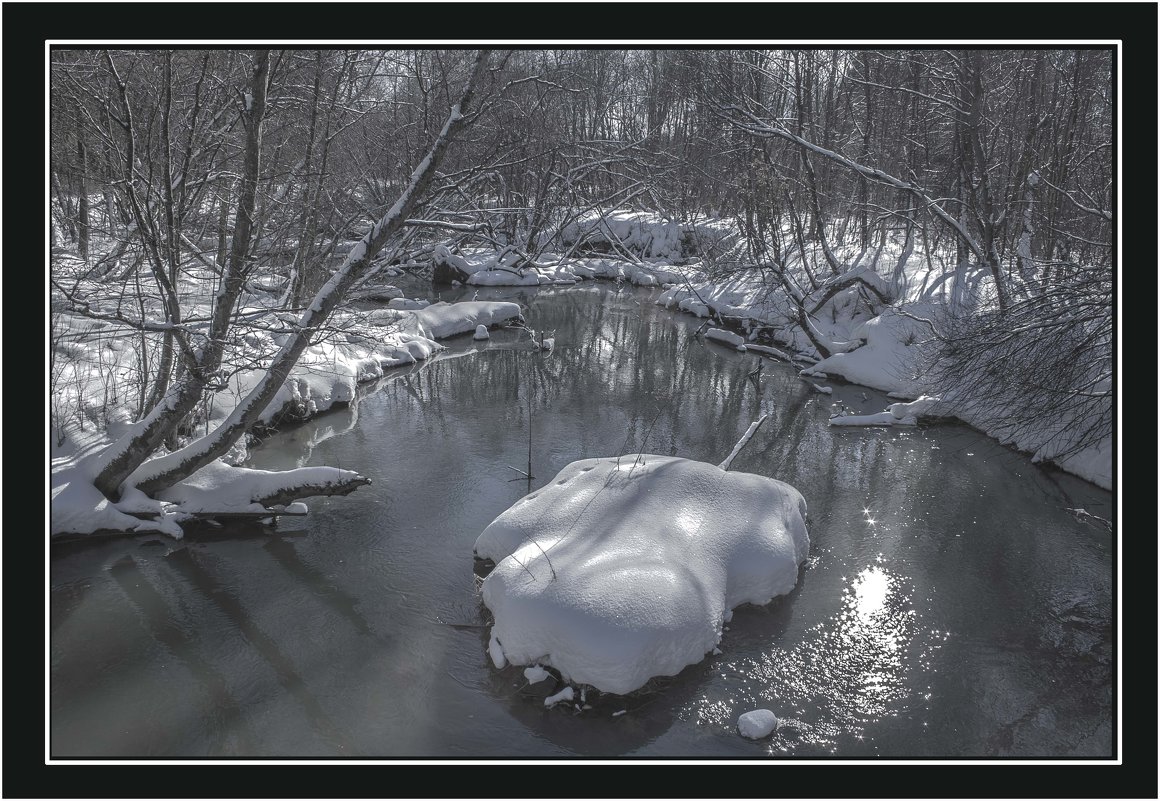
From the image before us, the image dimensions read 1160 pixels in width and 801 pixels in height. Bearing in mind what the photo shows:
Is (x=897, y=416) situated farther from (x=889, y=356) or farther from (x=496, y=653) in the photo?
(x=496, y=653)

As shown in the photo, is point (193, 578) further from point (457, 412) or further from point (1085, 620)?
point (1085, 620)

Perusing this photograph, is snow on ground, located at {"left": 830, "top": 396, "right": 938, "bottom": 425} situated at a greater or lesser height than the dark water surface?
greater

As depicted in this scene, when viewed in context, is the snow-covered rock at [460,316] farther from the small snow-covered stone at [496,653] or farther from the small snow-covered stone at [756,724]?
the small snow-covered stone at [756,724]

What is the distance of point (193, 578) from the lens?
312 inches

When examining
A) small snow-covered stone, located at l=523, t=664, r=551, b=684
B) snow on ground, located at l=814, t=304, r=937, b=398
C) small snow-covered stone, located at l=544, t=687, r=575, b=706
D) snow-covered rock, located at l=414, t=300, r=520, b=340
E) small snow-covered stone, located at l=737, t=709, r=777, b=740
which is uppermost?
snow-covered rock, located at l=414, t=300, r=520, b=340

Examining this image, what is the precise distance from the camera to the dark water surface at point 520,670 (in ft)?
19.1

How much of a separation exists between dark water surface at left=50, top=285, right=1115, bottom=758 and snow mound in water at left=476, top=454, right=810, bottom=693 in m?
0.27

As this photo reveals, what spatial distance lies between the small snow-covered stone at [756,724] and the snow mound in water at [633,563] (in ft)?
2.53

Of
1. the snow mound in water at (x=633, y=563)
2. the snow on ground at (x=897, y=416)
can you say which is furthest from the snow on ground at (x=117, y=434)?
the snow on ground at (x=897, y=416)

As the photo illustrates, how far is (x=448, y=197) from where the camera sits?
35.1 feet

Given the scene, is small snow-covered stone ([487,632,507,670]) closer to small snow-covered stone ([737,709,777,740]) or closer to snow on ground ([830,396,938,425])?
small snow-covered stone ([737,709,777,740])

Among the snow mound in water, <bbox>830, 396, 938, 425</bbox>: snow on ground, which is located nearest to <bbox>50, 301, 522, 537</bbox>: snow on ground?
the snow mound in water

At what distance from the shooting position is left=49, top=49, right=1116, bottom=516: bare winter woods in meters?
8.02

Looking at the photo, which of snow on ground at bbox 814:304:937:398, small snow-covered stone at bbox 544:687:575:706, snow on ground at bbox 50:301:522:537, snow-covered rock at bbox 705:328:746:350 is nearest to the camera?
small snow-covered stone at bbox 544:687:575:706
